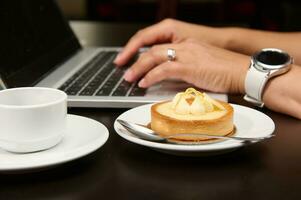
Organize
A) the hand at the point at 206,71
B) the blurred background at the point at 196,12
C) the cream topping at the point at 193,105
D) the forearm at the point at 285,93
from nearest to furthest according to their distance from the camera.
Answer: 1. the cream topping at the point at 193,105
2. the forearm at the point at 285,93
3. the hand at the point at 206,71
4. the blurred background at the point at 196,12

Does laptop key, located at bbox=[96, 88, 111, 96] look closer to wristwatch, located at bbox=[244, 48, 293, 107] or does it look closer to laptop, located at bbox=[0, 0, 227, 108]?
laptop, located at bbox=[0, 0, 227, 108]

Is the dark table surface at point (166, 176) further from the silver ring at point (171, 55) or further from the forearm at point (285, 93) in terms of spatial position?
the silver ring at point (171, 55)

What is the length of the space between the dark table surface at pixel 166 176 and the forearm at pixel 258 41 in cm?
51

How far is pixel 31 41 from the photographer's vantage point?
1103 mm

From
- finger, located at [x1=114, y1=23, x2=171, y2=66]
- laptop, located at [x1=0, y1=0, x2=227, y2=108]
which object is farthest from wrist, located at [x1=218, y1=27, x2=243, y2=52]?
laptop, located at [x1=0, y1=0, x2=227, y2=108]

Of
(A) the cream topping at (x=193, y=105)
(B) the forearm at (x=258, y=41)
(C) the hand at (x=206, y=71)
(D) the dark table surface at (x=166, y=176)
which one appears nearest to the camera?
(D) the dark table surface at (x=166, y=176)

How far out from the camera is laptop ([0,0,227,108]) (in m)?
0.91

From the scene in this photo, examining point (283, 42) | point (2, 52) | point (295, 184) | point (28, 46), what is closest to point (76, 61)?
point (28, 46)

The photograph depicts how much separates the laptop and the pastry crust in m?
0.18

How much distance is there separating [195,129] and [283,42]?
62 cm

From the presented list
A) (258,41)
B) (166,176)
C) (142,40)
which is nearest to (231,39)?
(258,41)

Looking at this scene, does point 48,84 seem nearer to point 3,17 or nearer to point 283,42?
point 3,17

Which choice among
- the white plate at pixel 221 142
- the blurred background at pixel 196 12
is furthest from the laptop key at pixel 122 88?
the blurred background at pixel 196 12

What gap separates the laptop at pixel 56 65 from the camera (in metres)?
0.91
